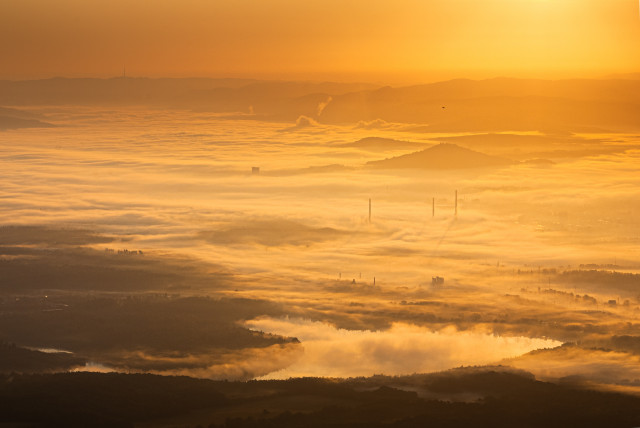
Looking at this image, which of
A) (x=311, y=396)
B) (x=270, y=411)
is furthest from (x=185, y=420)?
(x=311, y=396)

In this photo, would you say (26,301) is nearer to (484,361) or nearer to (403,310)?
(403,310)

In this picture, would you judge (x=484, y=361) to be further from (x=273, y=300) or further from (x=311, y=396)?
(x=273, y=300)

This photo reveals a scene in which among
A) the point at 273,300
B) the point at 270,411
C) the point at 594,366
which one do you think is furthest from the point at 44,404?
the point at 273,300

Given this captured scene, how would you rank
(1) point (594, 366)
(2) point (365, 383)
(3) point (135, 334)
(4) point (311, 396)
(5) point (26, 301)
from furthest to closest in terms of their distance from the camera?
(5) point (26, 301), (3) point (135, 334), (1) point (594, 366), (2) point (365, 383), (4) point (311, 396)

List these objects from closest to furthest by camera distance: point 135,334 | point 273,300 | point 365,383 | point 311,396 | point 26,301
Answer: point 311,396 → point 365,383 → point 135,334 → point 26,301 → point 273,300

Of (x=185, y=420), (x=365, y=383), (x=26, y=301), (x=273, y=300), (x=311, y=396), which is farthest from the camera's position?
(x=273, y=300)

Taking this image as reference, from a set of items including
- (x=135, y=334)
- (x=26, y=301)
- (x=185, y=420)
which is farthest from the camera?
(x=26, y=301)

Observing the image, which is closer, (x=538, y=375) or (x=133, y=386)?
(x=133, y=386)
